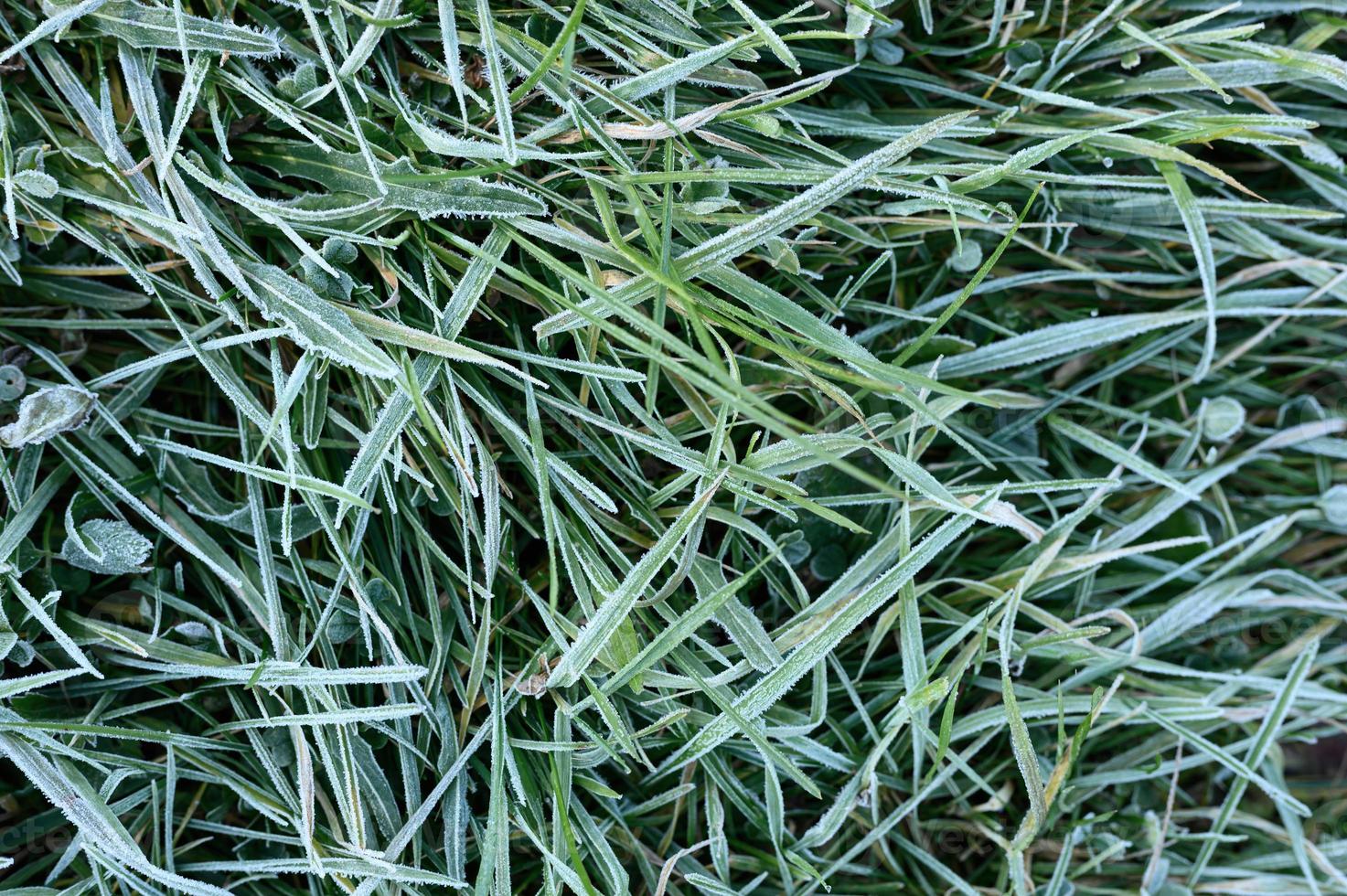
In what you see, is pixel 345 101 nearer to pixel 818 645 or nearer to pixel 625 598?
pixel 625 598

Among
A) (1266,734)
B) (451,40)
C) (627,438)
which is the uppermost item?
(451,40)

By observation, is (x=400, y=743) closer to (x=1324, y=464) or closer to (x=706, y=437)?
(x=706, y=437)

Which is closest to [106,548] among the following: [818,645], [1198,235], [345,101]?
[345,101]

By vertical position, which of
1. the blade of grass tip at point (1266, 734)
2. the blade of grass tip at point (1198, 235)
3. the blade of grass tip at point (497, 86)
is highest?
the blade of grass tip at point (497, 86)

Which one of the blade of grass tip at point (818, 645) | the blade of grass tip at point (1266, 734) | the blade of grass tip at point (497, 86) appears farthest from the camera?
the blade of grass tip at point (1266, 734)

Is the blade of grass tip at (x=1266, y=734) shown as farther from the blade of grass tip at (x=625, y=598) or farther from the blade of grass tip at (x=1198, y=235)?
the blade of grass tip at (x=625, y=598)

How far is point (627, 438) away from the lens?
0.86m

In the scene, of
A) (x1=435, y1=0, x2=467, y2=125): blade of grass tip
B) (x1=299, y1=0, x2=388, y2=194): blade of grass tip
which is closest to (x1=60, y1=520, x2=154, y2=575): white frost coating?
(x1=299, y1=0, x2=388, y2=194): blade of grass tip

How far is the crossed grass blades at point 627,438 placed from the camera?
83cm

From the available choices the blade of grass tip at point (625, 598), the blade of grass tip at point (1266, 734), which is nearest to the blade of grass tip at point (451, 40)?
the blade of grass tip at point (625, 598)

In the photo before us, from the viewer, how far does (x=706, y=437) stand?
37.6 inches

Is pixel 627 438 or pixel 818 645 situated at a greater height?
pixel 627 438

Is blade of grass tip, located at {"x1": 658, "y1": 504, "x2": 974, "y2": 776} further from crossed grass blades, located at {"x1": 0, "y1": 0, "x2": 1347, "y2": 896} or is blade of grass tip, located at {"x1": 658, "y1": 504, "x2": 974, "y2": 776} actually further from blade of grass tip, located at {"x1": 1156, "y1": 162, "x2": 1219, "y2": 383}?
blade of grass tip, located at {"x1": 1156, "y1": 162, "x2": 1219, "y2": 383}

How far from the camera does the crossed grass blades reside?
32.8 inches
